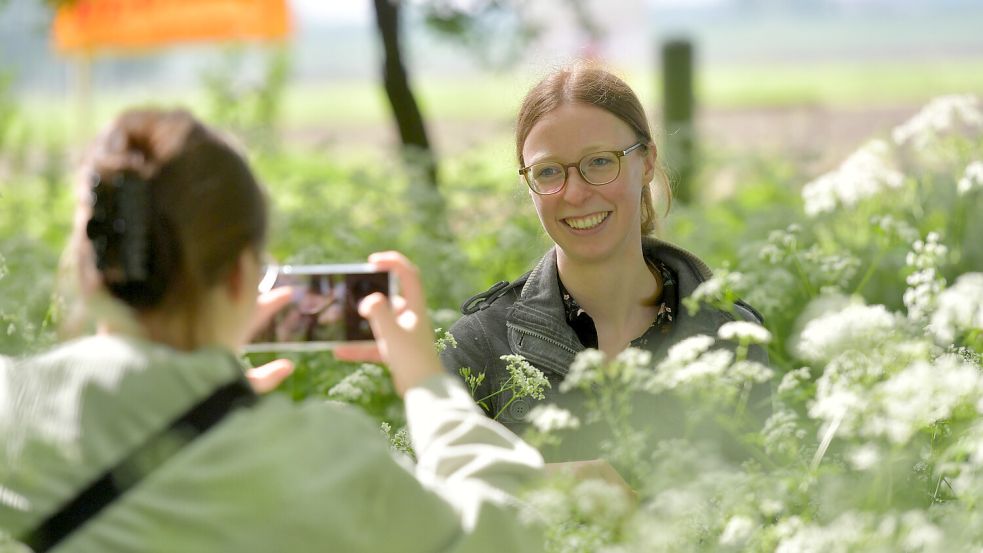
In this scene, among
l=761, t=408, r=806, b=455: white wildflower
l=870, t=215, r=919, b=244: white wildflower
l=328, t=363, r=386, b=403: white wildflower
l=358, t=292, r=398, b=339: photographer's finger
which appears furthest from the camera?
l=870, t=215, r=919, b=244: white wildflower

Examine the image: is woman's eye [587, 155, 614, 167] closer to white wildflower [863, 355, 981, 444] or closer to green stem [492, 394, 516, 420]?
green stem [492, 394, 516, 420]

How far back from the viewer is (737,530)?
7.40ft

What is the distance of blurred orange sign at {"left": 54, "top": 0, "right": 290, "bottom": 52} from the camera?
31.4 feet

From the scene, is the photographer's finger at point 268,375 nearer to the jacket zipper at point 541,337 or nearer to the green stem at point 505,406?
the green stem at point 505,406

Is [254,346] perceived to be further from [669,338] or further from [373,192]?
[373,192]

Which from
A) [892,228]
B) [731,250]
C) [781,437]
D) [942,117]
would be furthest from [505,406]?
[731,250]

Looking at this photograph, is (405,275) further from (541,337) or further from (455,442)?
(541,337)

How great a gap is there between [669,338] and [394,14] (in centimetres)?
427

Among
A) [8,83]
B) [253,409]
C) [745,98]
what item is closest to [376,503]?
[253,409]

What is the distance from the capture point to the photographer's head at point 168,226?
74.4 inches

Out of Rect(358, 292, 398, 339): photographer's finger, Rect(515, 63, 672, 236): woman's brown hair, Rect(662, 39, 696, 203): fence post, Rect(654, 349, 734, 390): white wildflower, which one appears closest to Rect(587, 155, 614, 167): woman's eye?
Rect(515, 63, 672, 236): woman's brown hair

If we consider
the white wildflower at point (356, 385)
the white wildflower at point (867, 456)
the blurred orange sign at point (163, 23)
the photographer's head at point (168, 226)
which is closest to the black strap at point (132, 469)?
the photographer's head at point (168, 226)

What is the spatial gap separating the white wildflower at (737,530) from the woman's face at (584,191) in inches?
45.0

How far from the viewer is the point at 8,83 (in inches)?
355
